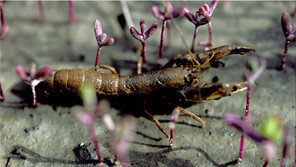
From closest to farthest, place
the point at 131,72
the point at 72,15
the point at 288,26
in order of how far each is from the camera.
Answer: the point at 288,26 < the point at 131,72 < the point at 72,15

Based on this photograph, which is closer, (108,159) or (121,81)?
(108,159)

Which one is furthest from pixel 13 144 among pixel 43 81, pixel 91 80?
pixel 91 80

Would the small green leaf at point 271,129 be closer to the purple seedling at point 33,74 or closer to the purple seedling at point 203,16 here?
the purple seedling at point 203,16

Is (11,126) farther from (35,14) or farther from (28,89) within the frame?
(35,14)

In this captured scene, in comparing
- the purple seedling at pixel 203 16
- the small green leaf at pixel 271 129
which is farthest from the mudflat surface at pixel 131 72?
the small green leaf at pixel 271 129

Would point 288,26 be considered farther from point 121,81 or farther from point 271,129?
point 121,81

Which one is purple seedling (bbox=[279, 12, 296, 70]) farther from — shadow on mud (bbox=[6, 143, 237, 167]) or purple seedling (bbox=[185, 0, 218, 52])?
shadow on mud (bbox=[6, 143, 237, 167])

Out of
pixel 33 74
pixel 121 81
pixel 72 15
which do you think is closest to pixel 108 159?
pixel 121 81

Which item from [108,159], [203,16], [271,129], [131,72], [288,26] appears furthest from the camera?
[131,72]

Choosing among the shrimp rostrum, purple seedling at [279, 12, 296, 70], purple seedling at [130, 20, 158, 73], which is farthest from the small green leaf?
purple seedling at [130, 20, 158, 73]
